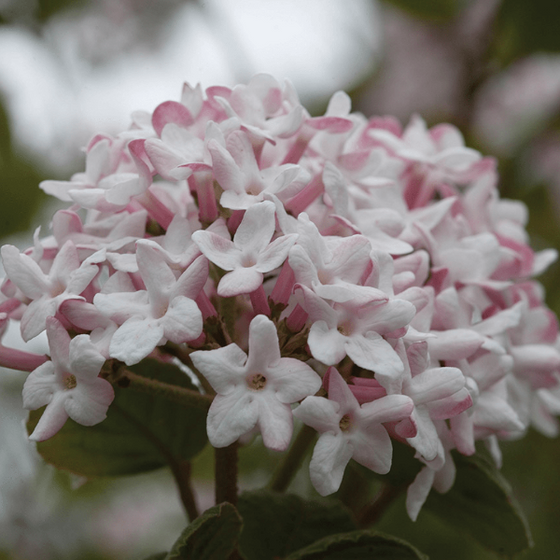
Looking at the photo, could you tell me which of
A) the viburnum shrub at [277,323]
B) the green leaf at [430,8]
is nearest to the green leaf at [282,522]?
the viburnum shrub at [277,323]

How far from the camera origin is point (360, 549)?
0.63 meters

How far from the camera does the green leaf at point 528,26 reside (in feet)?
4.31

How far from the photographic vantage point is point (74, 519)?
5.39 feet

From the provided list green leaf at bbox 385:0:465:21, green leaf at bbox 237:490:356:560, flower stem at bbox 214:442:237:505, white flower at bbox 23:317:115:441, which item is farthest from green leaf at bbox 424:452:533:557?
green leaf at bbox 385:0:465:21

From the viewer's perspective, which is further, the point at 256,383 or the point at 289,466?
the point at 289,466

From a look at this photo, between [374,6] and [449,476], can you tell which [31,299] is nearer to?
[449,476]

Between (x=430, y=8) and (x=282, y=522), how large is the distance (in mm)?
1273

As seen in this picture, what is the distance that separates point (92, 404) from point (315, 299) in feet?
0.68

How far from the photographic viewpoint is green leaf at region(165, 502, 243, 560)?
0.57 metres

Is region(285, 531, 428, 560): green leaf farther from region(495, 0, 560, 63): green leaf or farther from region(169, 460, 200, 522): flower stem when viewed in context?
region(495, 0, 560, 63): green leaf

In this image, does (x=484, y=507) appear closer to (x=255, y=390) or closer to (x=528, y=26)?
(x=255, y=390)

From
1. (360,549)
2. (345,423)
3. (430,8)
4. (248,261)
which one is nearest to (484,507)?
(360,549)

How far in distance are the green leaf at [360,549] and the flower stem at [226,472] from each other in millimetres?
86

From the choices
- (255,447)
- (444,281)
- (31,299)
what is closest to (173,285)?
(31,299)
